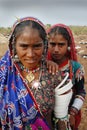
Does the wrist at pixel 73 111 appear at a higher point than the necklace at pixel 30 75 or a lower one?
lower

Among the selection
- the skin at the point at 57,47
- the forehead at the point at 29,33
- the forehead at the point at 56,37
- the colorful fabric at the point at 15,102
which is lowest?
the colorful fabric at the point at 15,102

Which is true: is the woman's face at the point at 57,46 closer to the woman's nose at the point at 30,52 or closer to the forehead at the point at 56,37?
the forehead at the point at 56,37

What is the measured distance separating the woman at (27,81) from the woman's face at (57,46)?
53 cm

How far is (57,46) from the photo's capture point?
3096 millimetres

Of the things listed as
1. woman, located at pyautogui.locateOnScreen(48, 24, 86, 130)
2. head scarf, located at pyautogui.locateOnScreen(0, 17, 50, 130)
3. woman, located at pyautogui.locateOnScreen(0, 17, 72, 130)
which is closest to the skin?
woman, located at pyautogui.locateOnScreen(48, 24, 86, 130)

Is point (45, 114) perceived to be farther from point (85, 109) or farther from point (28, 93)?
point (85, 109)

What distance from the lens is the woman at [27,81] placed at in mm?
2396

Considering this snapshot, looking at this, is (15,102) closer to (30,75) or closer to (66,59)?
(30,75)

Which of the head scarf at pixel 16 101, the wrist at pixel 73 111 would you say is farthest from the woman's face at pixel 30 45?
the wrist at pixel 73 111

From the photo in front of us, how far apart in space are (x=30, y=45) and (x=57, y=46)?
2.51 ft

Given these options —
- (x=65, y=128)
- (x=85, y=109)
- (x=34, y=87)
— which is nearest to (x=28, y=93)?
(x=34, y=87)

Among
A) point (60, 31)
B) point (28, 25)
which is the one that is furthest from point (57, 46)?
point (28, 25)

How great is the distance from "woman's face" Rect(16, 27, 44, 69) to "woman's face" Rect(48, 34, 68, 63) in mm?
686

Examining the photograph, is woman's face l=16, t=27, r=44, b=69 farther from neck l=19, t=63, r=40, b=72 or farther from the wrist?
the wrist
